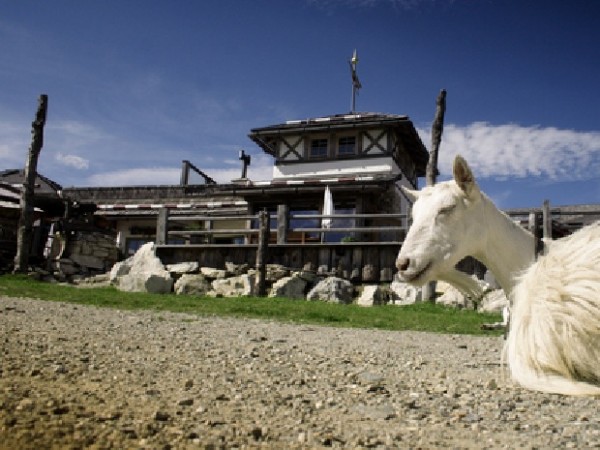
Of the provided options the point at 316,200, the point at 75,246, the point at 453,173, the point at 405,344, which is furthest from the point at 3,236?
the point at 453,173

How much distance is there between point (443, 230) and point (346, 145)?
21.3 m

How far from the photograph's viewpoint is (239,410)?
2.26 metres

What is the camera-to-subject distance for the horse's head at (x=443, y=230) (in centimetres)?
343

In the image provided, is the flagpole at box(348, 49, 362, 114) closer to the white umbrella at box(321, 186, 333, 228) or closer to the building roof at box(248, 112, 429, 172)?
the building roof at box(248, 112, 429, 172)

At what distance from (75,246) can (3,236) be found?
3.28m

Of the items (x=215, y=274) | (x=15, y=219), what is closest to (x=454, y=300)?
(x=215, y=274)

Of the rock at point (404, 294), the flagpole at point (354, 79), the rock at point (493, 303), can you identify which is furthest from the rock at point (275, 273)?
the flagpole at point (354, 79)

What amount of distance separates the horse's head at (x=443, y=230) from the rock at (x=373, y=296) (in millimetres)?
9102

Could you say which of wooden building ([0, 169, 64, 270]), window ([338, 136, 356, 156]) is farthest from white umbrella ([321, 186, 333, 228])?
wooden building ([0, 169, 64, 270])

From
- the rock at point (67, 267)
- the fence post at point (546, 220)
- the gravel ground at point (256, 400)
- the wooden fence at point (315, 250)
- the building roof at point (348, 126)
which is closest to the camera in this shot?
the gravel ground at point (256, 400)

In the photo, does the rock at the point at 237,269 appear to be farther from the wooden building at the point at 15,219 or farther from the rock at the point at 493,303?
the wooden building at the point at 15,219

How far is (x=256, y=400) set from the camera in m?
2.47

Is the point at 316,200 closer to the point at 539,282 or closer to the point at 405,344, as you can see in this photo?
Result: the point at 405,344

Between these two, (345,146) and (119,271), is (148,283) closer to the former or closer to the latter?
(119,271)
